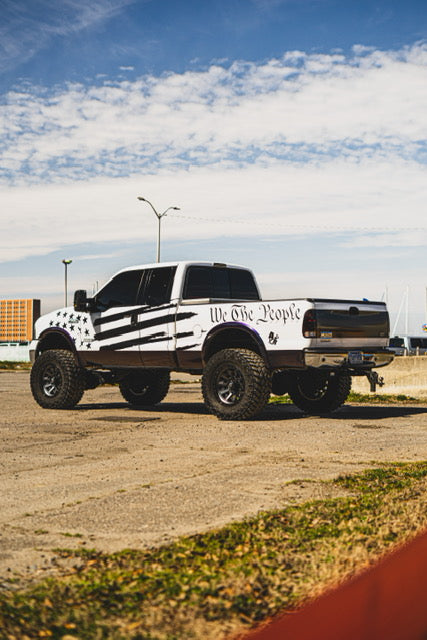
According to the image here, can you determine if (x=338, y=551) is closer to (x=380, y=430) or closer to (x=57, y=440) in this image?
(x=57, y=440)

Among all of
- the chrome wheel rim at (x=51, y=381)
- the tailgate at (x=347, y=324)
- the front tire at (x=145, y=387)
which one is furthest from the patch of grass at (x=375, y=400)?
the chrome wheel rim at (x=51, y=381)

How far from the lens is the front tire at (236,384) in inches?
420

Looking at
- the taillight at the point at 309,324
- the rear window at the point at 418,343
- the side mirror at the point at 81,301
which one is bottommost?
the rear window at the point at 418,343

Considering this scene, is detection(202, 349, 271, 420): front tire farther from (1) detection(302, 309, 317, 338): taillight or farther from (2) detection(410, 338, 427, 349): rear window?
(2) detection(410, 338, 427, 349): rear window

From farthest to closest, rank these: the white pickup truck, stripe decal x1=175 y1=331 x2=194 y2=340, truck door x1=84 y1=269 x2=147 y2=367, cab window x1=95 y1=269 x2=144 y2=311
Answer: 1. cab window x1=95 y1=269 x2=144 y2=311
2. truck door x1=84 y1=269 x2=147 y2=367
3. stripe decal x1=175 y1=331 x2=194 y2=340
4. the white pickup truck

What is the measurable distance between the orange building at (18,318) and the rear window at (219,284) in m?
84.5

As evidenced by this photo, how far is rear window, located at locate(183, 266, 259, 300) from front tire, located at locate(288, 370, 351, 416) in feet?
6.00

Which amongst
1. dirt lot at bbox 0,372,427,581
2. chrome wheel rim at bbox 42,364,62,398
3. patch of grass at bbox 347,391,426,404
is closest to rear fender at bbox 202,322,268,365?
dirt lot at bbox 0,372,427,581

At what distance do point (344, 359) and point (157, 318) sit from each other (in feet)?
10.4

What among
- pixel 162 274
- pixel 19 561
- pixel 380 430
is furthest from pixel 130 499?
pixel 162 274

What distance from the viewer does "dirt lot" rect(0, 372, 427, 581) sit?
449cm

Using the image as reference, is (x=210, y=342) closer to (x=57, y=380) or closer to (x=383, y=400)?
(x=57, y=380)

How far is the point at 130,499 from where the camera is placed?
A: 534 centimetres

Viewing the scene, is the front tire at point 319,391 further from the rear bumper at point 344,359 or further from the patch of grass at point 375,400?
the patch of grass at point 375,400
